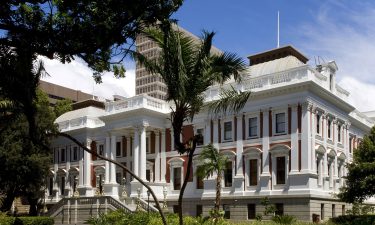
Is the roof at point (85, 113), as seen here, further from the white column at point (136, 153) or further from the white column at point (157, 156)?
the white column at point (136, 153)

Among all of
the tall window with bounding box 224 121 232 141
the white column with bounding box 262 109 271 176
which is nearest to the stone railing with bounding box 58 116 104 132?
the tall window with bounding box 224 121 232 141

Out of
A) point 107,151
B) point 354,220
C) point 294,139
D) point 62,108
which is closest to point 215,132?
point 294,139

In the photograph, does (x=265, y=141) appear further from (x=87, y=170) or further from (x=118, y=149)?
(x=87, y=170)

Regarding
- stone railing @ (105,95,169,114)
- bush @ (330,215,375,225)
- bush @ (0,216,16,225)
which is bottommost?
bush @ (0,216,16,225)

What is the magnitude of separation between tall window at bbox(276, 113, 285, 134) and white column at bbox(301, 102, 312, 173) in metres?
2.00

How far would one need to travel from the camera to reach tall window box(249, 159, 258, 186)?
4266 cm

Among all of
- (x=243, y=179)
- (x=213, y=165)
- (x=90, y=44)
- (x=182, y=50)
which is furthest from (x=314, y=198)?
(x=90, y=44)

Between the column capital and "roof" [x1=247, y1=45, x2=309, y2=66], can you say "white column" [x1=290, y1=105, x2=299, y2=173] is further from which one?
"roof" [x1=247, y1=45, x2=309, y2=66]

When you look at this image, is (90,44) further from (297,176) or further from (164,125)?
(164,125)

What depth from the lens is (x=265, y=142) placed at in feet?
138

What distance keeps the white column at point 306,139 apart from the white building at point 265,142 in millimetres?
73

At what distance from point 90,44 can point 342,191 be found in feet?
93.9

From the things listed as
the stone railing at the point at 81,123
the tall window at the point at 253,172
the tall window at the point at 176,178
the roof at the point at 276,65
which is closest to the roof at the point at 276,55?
the roof at the point at 276,65

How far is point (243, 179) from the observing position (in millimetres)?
42938
